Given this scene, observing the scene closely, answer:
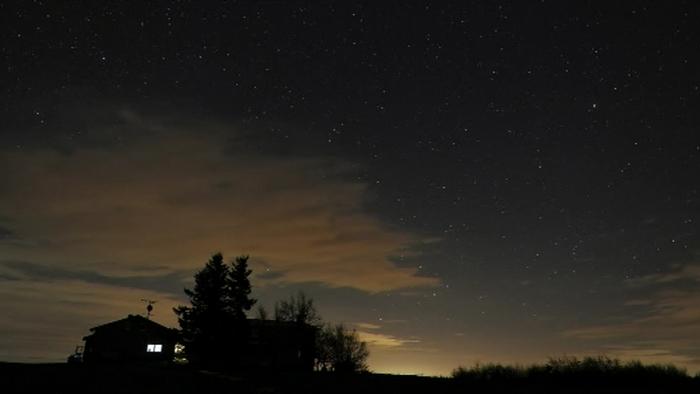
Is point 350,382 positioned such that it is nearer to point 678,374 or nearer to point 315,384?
point 315,384

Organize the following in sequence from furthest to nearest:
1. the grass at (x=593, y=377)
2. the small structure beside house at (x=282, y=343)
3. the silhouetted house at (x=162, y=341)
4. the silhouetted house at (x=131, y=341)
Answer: the silhouetted house at (x=131, y=341) < the silhouetted house at (x=162, y=341) < the small structure beside house at (x=282, y=343) < the grass at (x=593, y=377)

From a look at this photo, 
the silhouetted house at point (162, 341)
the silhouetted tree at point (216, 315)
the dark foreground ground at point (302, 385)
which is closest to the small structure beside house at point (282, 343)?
the silhouetted house at point (162, 341)

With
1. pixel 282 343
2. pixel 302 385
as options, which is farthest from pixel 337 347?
pixel 302 385

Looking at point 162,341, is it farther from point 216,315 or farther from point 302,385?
point 302,385

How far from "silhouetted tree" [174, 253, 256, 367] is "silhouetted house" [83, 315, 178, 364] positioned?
13.4 metres

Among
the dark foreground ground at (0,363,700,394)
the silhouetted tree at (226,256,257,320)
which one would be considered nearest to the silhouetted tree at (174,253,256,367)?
the silhouetted tree at (226,256,257,320)

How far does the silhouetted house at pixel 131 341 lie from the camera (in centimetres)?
7319

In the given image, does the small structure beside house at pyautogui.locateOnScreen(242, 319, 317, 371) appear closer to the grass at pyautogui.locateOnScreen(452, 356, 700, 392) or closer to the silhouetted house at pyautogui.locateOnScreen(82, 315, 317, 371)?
the silhouetted house at pyautogui.locateOnScreen(82, 315, 317, 371)

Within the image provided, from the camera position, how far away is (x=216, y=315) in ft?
198

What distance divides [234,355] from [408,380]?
3524 cm

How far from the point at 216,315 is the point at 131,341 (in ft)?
63.9

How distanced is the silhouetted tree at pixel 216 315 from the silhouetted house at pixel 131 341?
43.9ft

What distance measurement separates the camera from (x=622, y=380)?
22.8 m

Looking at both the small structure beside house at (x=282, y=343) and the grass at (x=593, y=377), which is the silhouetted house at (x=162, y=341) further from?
the grass at (x=593, y=377)
